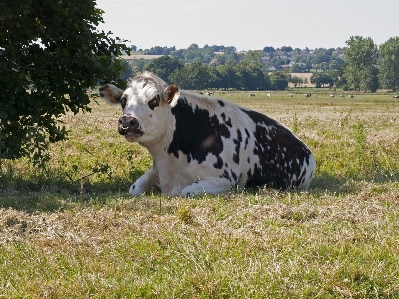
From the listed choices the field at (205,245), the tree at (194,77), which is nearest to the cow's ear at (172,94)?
the field at (205,245)

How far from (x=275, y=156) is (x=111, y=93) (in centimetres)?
322

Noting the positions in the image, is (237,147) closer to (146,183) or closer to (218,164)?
(218,164)

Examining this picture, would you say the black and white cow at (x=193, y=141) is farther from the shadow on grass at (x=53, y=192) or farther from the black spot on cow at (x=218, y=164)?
the shadow on grass at (x=53, y=192)

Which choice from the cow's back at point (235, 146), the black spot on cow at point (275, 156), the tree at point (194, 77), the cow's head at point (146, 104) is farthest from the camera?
the tree at point (194, 77)

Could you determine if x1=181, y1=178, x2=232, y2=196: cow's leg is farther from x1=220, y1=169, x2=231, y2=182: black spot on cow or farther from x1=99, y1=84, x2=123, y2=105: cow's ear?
x1=99, y1=84, x2=123, y2=105: cow's ear

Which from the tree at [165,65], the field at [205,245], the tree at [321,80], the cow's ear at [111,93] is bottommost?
the tree at [321,80]

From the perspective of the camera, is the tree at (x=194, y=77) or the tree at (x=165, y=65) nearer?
the tree at (x=194, y=77)

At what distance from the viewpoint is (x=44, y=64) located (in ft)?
39.8

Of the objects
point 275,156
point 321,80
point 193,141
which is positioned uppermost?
point 193,141

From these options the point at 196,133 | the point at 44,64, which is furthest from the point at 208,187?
the point at 44,64

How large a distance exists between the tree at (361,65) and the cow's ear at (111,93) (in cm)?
A: 15025

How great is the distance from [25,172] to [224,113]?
408 cm

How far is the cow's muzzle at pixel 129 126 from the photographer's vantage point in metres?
10.2

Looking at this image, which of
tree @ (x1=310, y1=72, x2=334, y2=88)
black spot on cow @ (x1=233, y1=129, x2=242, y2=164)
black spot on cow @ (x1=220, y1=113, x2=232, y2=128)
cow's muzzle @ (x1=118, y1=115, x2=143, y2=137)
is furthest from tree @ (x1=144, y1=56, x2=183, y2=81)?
cow's muzzle @ (x1=118, y1=115, x2=143, y2=137)
